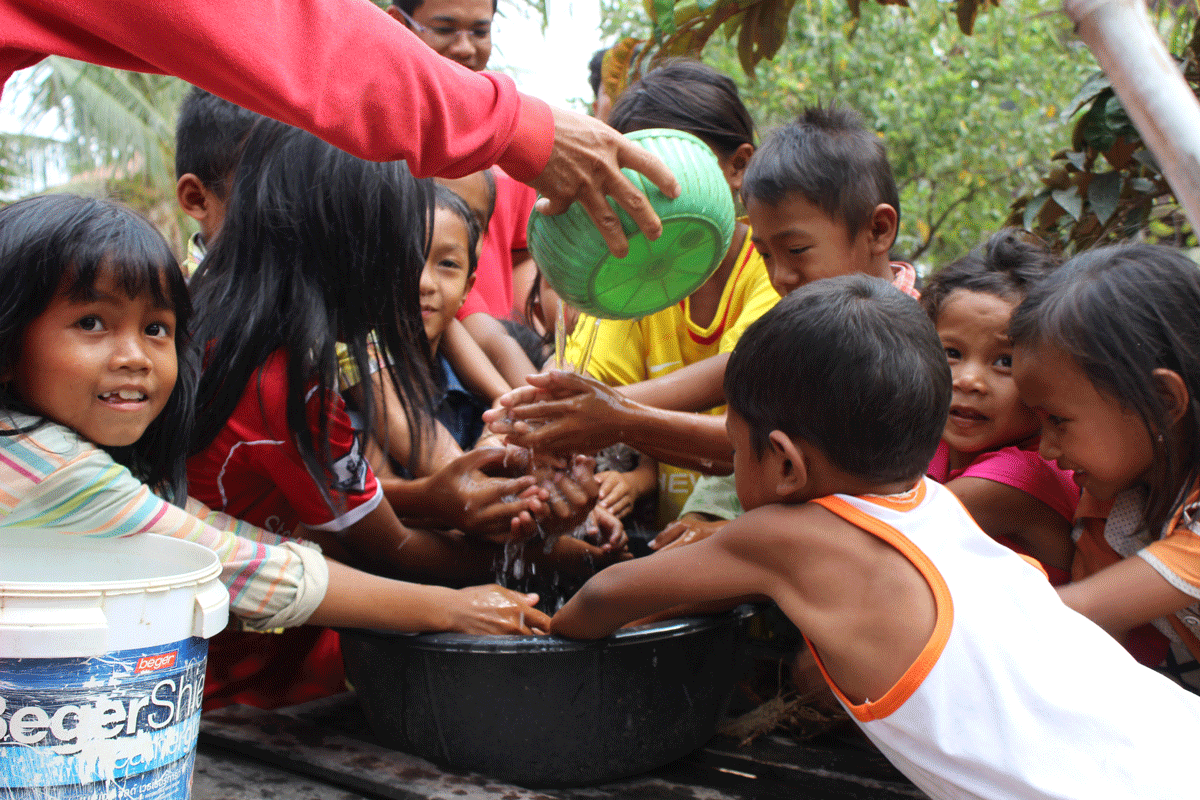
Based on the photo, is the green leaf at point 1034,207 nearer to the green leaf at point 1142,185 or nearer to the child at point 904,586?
the green leaf at point 1142,185

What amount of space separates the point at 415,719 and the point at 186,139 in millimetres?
1642

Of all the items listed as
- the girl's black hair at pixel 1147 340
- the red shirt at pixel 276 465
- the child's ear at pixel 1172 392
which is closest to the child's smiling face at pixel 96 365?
the red shirt at pixel 276 465

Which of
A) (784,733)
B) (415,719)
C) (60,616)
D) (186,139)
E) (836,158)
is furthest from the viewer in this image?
(186,139)

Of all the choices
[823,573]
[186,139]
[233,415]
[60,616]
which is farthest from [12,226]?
[823,573]

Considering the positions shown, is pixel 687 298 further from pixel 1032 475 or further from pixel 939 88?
pixel 939 88

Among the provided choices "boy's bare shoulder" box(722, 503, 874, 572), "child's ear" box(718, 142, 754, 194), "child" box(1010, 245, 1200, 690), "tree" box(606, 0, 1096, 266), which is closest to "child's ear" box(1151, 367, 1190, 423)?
"child" box(1010, 245, 1200, 690)

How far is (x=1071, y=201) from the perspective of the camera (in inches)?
112

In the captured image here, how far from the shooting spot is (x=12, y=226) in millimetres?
1427

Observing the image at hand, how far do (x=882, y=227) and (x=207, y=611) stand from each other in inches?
69.8

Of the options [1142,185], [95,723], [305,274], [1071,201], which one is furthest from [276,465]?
[1142,185]

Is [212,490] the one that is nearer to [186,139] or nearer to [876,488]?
[186,139]

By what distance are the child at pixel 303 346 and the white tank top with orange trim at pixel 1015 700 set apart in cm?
94

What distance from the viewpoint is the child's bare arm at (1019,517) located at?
1.89 m

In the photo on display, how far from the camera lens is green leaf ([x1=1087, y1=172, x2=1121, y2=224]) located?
2.76m
